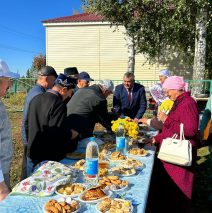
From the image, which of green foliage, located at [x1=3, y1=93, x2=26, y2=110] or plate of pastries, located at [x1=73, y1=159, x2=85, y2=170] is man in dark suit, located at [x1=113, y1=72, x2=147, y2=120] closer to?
plate of pastries, located at [x1=73, y1=159, x2=85, y2=170]

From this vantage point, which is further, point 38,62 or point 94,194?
point 38,62

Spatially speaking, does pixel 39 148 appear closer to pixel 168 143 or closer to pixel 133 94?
pixel 168 143

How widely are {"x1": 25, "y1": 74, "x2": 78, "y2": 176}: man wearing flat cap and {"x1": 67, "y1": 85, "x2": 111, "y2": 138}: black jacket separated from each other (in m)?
0.59

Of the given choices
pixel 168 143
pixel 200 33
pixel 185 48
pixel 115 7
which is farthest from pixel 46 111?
pixel 185 48

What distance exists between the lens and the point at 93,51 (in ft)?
65.5

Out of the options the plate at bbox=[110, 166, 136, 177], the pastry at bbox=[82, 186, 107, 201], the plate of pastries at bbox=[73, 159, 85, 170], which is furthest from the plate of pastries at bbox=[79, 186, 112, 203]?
the plate of pastries at bbox=[73, 159, 85, 170]

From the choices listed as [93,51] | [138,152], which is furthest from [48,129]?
[93,51]

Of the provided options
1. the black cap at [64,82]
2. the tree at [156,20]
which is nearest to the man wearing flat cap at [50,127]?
the black cap at [64,82]

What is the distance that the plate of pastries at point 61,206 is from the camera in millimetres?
1915

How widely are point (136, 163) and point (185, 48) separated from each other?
47.1 ft

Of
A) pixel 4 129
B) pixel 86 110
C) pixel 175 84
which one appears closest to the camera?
pixel 4 129

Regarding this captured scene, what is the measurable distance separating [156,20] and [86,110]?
1172 centimetres

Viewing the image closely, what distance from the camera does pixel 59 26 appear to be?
1994cm

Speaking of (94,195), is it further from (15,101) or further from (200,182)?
(15,101)
